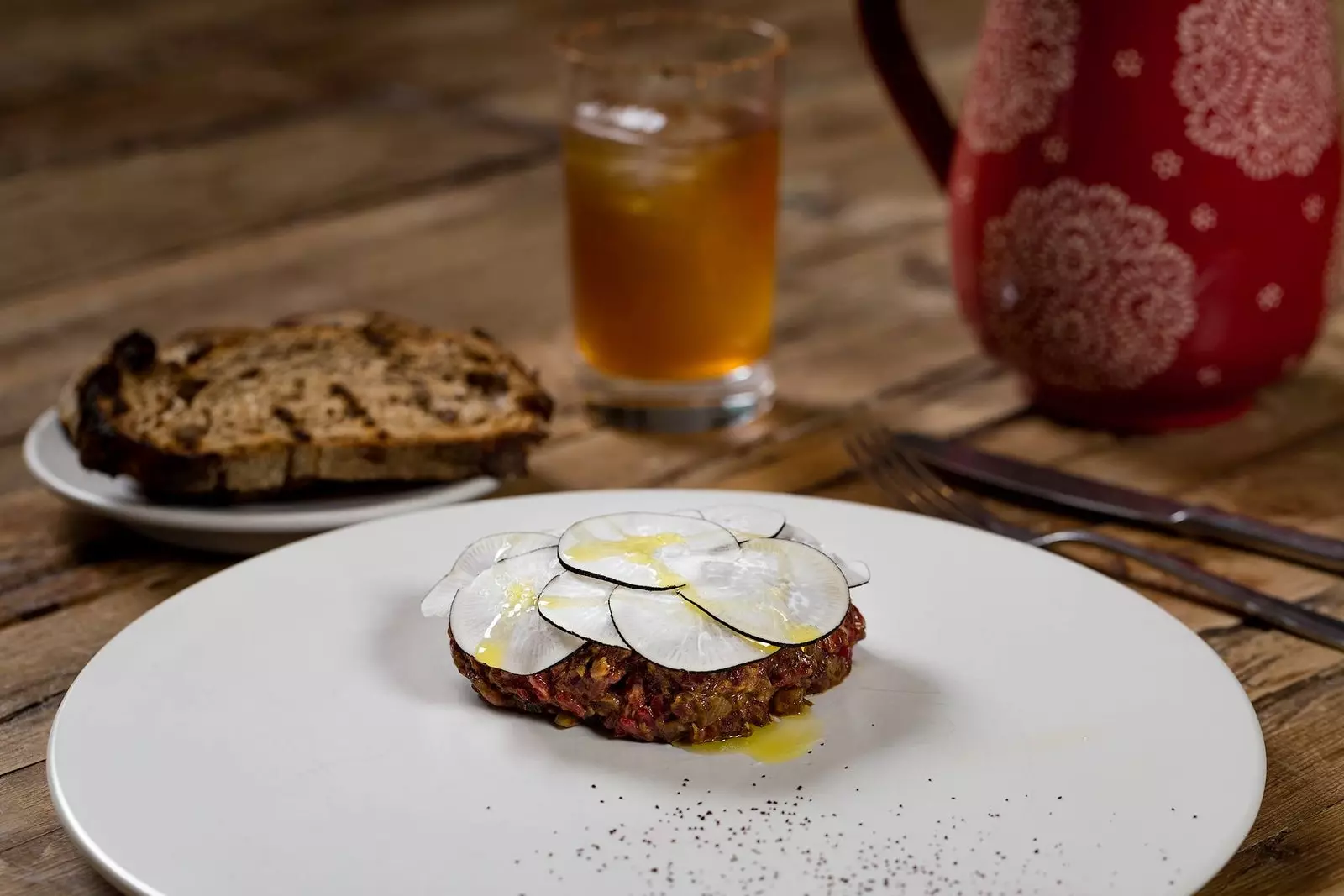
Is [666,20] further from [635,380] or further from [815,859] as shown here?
[815,859]

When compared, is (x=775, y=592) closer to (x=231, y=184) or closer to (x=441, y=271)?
(x=441, y=271)

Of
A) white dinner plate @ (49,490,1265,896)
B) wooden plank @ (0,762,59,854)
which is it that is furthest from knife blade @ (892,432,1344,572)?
wooden plank @ (0,762,59,854)

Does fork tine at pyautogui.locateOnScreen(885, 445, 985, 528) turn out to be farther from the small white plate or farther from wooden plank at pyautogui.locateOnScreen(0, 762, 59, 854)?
wooden plank at pyautogui.locateOnScreen(0, 762, 59, 854)

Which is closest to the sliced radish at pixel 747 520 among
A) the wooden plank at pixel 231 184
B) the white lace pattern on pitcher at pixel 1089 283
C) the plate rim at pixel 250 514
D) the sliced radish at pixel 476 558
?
the sliced radish at pixel 476 558

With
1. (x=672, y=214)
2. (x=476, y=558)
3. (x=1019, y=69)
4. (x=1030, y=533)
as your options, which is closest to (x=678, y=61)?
(x=672, y=214)

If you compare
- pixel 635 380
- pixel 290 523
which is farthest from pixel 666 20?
pixel 290 523
